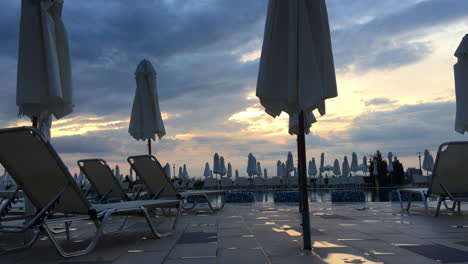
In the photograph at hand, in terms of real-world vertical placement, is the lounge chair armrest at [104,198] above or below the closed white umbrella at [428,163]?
below

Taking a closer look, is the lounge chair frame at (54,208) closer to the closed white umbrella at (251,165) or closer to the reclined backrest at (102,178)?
the reclined backrest at (102,178)

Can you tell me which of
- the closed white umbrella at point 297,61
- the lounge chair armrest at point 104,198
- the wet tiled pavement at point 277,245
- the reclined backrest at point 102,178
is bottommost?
the wet tiled pavement at point 277,245

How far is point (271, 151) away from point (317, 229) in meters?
22.1

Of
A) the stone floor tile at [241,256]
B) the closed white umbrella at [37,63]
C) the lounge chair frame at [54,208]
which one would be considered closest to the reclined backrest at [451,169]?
the stone floor tile at [241,256]

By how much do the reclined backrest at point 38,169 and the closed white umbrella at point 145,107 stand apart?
5.27m

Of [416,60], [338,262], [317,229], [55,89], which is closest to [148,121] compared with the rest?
[55,89]

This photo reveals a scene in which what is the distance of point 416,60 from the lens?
12.1 m

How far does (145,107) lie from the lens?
894 cm

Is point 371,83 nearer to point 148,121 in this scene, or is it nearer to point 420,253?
point 148,121

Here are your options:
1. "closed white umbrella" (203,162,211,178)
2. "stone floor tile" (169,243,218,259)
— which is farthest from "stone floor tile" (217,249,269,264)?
"closed white umbrella" (203,162,211,178)

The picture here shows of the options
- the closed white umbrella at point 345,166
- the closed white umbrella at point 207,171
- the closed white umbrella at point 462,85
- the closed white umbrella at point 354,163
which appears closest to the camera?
the closed white umbrella at point 462,85

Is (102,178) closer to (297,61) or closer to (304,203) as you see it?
(304,203)

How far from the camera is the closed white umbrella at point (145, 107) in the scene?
886cm

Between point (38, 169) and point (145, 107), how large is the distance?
18.1 feet
